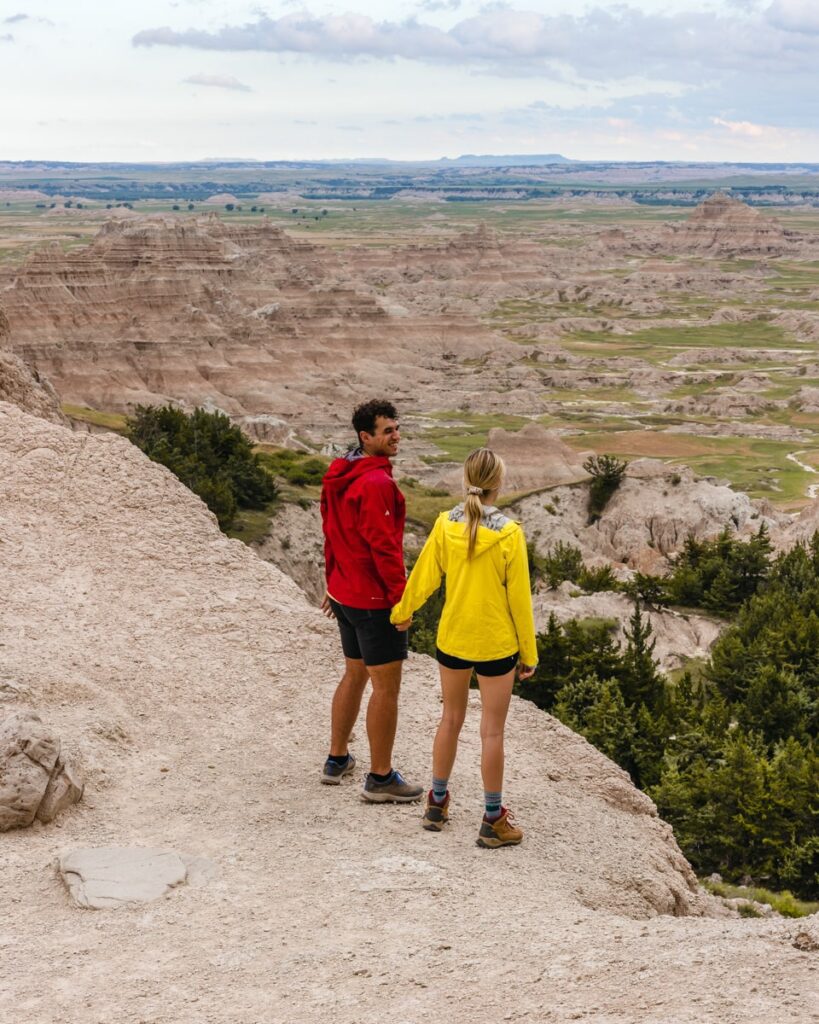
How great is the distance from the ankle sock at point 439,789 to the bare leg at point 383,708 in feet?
1.40

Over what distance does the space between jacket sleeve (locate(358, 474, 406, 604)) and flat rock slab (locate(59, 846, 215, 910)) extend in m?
2.15

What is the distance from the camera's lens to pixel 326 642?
449 inches

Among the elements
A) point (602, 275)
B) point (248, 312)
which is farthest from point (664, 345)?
point (602, 275)

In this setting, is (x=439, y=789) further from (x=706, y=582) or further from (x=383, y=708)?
(x=706, y=582)

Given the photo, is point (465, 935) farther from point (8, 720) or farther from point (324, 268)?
point (324, 268)

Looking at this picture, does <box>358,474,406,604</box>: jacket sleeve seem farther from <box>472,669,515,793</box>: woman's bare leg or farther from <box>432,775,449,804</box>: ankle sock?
<box>432,775,449,804</box>: ankle sock

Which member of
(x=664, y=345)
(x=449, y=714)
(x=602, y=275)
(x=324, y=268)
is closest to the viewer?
(x=449, y=714)

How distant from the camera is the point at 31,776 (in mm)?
7789

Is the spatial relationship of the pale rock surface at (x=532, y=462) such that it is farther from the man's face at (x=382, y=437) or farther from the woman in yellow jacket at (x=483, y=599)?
the woman in yellow jacket at (x=483, y=599)

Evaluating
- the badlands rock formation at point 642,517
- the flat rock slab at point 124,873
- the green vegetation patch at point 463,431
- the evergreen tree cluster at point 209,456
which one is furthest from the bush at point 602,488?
the flat rock slab at point 124,873

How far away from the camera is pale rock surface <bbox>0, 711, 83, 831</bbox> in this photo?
304 inches

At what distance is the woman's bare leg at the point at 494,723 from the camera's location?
755 centimetres

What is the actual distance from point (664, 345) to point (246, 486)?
83619mm

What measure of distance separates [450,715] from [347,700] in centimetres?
102
